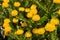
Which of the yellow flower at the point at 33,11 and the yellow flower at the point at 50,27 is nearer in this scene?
the yellow flower at the point at 50,27

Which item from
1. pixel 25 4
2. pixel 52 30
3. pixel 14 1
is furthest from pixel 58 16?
pixel 14 1

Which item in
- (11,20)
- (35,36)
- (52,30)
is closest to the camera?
(52,30)

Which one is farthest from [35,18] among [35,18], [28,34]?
[28,34]

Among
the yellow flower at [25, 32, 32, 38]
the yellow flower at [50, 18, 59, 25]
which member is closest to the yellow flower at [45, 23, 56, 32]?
the yellow flower at [50, 18, 59, 25]

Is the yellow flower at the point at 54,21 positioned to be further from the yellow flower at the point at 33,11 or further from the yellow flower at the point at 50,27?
the yellow flower at the point at 33,11

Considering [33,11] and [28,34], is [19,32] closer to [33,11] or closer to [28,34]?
[28,34]

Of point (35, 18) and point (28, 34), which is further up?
point (35, 18)

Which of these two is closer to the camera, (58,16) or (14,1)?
(58,16)

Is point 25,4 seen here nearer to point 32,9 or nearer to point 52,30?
point 32,9

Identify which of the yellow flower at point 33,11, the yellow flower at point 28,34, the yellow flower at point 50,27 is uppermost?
the yellow flower at point 33,11

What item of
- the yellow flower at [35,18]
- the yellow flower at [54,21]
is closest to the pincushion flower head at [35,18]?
the yellow flower at [35,18]

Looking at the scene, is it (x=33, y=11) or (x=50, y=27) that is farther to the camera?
(x=33, y=11)
